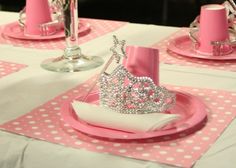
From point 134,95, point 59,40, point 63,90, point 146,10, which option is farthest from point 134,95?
point 146,10

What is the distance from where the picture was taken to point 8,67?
118 centimetres

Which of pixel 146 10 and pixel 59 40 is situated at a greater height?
pixel 59 40

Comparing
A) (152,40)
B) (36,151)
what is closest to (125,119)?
(36,151)

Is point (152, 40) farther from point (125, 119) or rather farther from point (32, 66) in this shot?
point (125, 119)

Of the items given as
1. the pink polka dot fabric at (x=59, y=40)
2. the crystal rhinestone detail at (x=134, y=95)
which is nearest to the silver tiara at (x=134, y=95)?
the crystal rhinestone detail at (x=134, y=95)

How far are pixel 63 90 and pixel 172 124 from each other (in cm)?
29

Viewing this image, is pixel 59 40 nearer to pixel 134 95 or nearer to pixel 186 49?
pixel 186 49

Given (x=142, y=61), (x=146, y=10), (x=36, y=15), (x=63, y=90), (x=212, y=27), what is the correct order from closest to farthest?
(x=142, y=61) < (x=63, y=90) < (x=212, y=27) < (x=36, y=15) < (x=146, y=10)

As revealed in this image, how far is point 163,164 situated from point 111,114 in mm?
142

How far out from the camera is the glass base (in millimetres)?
1148

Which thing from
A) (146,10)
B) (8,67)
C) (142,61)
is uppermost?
(142,61)

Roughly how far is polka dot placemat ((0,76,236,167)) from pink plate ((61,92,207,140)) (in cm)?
1

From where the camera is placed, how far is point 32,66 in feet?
3.89

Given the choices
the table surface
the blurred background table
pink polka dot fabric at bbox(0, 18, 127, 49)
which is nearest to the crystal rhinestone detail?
the table surface
